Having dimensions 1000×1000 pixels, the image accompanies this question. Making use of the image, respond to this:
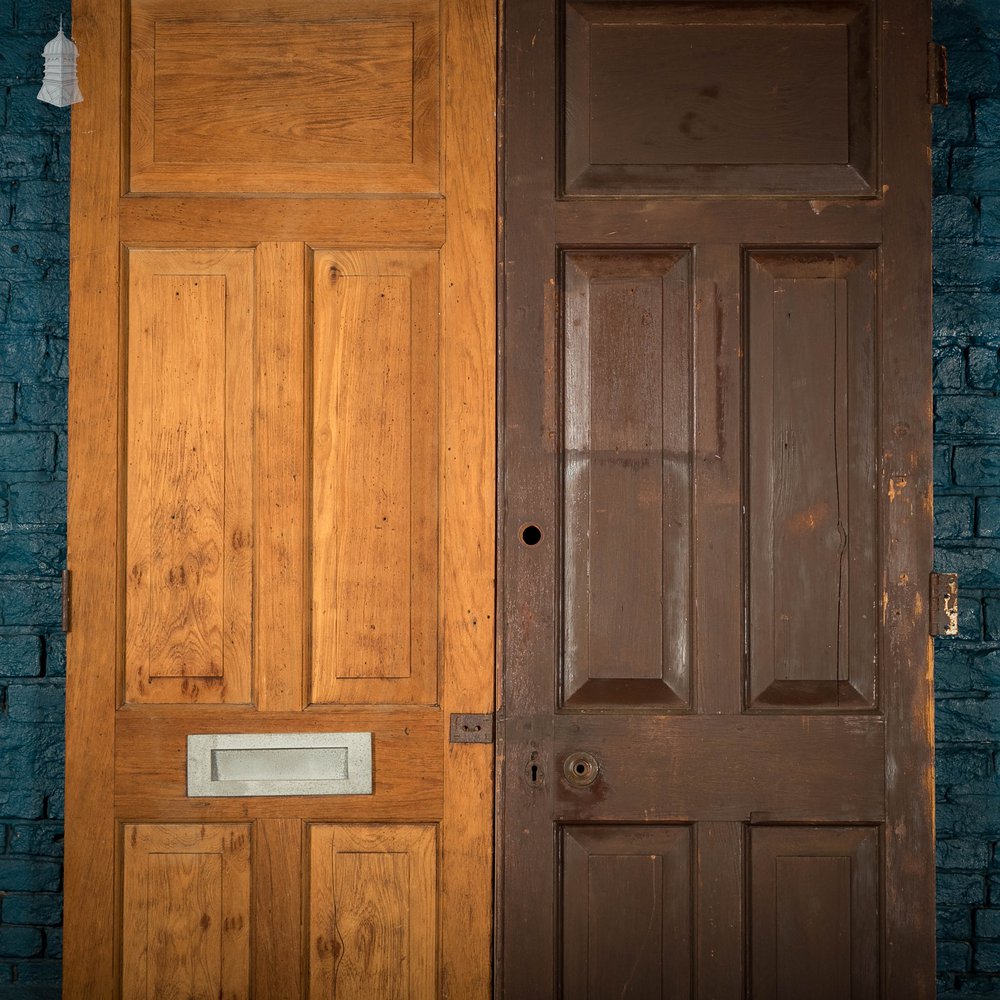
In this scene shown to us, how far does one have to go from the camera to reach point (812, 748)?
1764mm

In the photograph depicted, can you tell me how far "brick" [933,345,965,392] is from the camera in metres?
2.05

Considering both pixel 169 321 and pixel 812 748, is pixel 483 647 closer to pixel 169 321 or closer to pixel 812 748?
pixel 812 748

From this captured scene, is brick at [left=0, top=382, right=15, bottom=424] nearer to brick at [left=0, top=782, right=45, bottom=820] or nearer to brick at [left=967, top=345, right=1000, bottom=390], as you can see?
brick at [left=0, top=782, right=45, bottom=820]

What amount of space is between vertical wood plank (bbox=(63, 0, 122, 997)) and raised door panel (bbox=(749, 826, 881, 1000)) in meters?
1.30

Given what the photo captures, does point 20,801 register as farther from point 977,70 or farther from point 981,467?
point 977,70

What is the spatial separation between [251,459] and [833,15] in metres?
1.50

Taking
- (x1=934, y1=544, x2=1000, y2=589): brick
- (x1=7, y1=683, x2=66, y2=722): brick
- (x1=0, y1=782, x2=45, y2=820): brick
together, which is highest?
(x1=934, y1=544, x2=1000, y2=589): brick

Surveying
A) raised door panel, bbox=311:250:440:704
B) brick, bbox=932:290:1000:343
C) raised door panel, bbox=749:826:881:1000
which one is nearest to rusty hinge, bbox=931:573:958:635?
raised door panel, bbox=749:826:881:1000

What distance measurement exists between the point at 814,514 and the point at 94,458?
4.79 ft

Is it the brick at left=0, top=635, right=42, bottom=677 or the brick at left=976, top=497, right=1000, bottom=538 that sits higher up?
the brick at left=976, top=497, right=1000, bottom=538

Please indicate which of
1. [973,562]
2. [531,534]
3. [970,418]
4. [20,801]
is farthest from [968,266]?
[20,801]

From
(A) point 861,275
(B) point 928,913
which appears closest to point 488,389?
(A) point 861,275

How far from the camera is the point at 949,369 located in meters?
2.06

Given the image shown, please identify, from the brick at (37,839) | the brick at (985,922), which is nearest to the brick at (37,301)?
the brick at (37,839)
